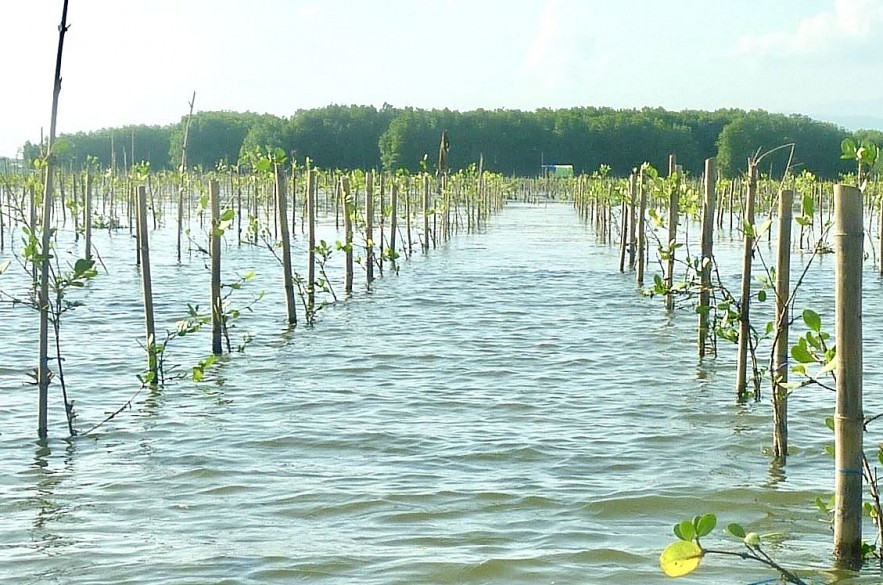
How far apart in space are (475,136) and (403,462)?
88755mm

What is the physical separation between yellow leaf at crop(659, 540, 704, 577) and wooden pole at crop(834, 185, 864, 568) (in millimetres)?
1217

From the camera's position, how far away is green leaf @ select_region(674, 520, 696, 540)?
3379 millimetres

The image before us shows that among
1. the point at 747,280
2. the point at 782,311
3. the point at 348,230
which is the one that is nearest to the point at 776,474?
the point at 782,311

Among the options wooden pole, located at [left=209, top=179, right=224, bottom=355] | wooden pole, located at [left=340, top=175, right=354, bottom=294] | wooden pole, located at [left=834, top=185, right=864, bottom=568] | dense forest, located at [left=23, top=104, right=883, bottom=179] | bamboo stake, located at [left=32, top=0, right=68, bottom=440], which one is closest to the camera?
wooden pole, located at [left=834, top=185, right=864, bottom=568]

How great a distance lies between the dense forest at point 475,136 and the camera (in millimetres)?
86438

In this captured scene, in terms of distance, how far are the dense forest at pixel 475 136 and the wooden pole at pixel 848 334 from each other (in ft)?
263

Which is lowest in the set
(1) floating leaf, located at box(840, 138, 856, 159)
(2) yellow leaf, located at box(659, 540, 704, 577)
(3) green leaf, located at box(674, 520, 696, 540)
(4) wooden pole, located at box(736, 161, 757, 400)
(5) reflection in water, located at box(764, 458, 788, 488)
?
(5) reflection in water, located at box(764, 458, 788, 488)

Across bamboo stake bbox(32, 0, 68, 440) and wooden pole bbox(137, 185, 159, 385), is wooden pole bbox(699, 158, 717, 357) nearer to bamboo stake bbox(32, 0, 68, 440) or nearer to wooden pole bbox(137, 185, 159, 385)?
wooden pole bbox(137, 185, 159, 385)

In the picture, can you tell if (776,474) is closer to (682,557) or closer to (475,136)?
(682,557)

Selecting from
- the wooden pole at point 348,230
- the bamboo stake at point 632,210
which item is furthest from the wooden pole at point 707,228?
the bamboo stake at point 632,210

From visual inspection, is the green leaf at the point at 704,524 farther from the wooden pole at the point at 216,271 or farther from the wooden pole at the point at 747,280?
the wooden pole at the point at 216,271

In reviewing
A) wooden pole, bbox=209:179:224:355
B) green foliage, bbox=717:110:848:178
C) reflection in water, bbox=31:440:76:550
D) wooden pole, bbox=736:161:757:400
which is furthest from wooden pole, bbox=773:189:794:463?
green foliage, bbox=717:110:848:178

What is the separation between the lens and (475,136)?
9444 cm

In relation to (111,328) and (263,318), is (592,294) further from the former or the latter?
(111,328)
